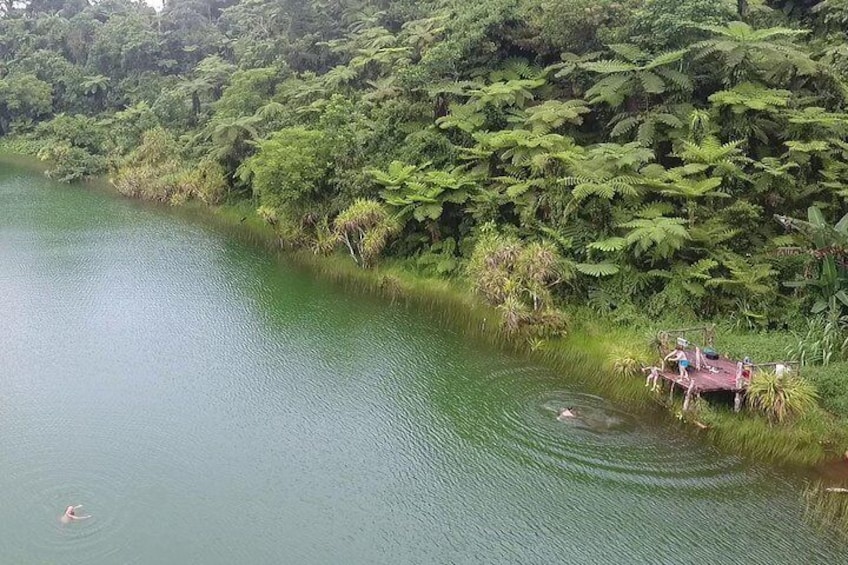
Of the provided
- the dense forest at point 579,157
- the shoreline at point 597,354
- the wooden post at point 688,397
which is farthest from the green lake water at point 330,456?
the dense forest at point 579,157

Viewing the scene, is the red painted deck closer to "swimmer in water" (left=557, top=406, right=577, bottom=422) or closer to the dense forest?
the dense forest

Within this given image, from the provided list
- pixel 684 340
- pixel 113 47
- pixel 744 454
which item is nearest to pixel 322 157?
pixel 684 340

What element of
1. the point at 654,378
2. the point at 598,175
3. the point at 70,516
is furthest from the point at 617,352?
the point at 70,516

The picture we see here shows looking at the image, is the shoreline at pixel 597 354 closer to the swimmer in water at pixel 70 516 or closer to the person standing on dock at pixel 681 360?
the person standing on dock at pixel 681 360

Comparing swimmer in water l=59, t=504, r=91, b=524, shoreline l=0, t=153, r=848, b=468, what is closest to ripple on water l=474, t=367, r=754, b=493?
shoreline l=0, t=153, r=848, b=468

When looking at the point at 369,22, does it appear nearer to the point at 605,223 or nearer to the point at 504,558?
the point at 605,223

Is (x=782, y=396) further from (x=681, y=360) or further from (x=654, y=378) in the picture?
(x=654, y=378)
